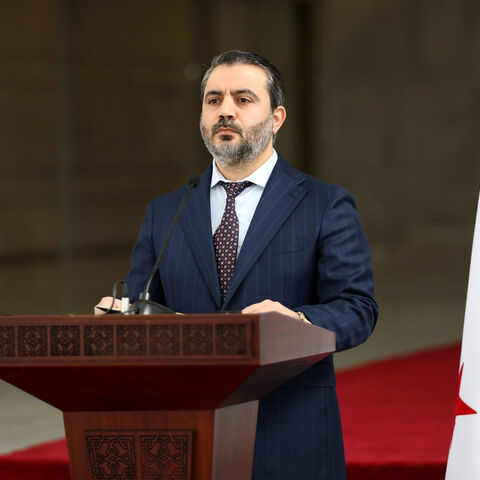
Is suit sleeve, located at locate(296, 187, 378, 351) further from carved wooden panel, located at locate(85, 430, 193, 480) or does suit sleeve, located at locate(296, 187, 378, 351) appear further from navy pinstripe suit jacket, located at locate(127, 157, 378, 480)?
carved wooden panel, located at locate(85, 430, 193, 480)

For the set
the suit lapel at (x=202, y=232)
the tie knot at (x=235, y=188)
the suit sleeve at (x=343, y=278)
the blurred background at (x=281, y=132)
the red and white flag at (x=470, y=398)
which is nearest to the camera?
the suit sleeve at (x=343, y=278)

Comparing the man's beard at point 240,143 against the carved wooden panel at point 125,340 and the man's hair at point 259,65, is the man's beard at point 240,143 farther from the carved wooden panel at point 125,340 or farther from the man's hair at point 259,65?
the carved wooden panel at point 125,340

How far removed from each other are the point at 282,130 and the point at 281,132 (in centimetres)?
3

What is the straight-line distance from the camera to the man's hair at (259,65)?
1887 millimetres

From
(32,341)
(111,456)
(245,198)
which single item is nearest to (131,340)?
(32,341)

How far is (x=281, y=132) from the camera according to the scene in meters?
12.1

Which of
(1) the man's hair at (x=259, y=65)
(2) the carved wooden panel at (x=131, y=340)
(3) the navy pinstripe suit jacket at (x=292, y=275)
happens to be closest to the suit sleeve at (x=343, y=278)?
(3) the navy pinstripe suit jacket at (x=292, y=275)

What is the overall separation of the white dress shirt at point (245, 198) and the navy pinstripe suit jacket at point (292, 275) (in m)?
0.03

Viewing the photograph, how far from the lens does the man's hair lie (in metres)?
1.89

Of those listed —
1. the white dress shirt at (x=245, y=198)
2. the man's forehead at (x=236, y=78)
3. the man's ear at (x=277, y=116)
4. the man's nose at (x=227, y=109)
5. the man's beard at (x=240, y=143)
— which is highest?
the man's forehead at (x=236, y=78)

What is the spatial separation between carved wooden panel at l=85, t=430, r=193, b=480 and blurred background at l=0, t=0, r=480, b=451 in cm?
1002

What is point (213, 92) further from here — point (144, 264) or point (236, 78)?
point (144, 264)

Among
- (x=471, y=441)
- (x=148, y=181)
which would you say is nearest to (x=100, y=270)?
(x=148, y=181)

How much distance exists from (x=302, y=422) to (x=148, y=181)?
35.1 ft
